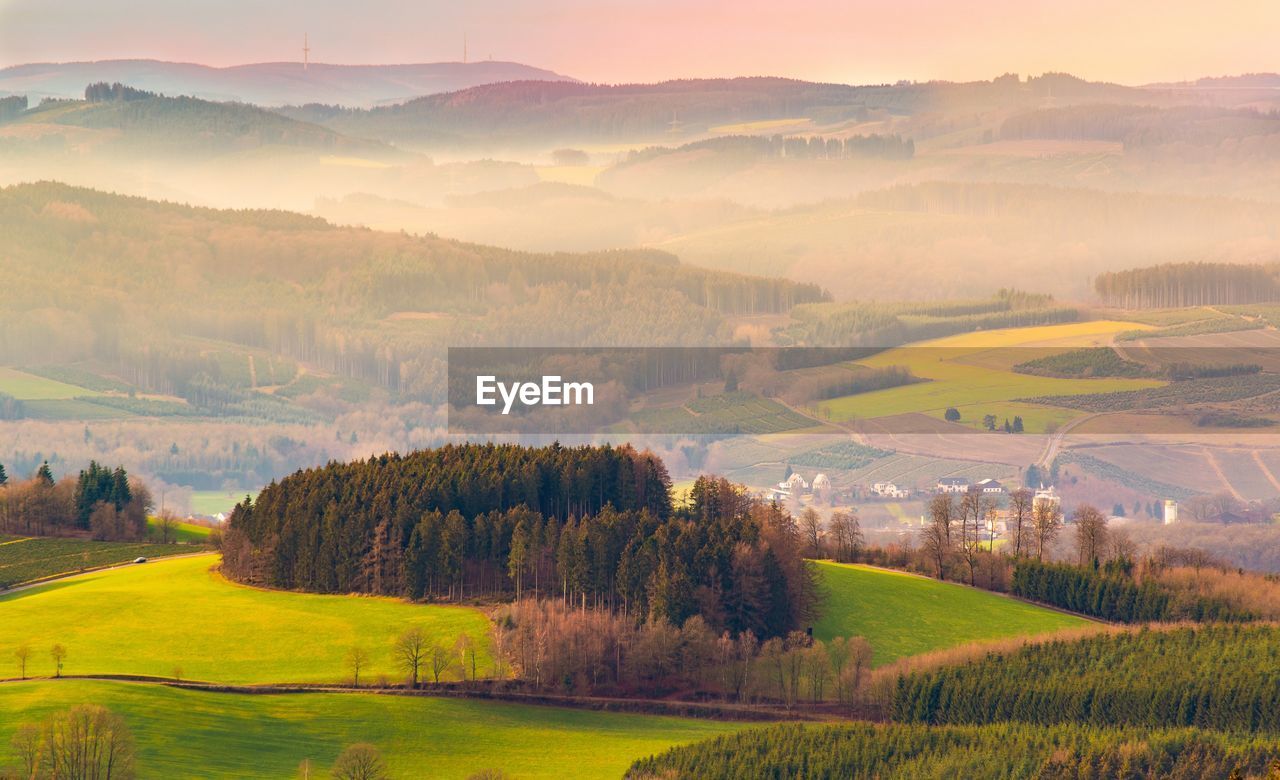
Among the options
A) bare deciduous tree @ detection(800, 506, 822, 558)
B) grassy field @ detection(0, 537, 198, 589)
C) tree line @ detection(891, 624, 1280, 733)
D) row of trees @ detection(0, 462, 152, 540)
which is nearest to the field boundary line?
grassy field @ detection(0, 537, 198, 589)

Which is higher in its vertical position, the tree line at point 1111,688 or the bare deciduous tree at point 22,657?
the bare deciduous tree at point 22,657

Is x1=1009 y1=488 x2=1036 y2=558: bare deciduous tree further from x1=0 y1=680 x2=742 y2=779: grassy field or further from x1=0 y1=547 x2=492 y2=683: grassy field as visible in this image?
x1=0 y1=680 x2=742 y2=779: grassy field

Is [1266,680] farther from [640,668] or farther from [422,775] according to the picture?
[422,775]

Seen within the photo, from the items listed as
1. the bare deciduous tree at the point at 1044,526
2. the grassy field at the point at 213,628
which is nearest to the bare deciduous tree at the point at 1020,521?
the bare deciduous tree at the point at 1044,526

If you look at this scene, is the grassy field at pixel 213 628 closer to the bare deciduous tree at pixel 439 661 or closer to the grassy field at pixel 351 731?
the bare deciduous tree at pixel 439 661

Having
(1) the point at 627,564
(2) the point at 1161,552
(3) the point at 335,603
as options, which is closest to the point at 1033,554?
(2) the point at 1161,552

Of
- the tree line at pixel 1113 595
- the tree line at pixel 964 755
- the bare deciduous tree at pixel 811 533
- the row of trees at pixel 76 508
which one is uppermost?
the row of trees at pixel 76 508
